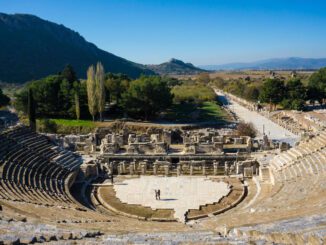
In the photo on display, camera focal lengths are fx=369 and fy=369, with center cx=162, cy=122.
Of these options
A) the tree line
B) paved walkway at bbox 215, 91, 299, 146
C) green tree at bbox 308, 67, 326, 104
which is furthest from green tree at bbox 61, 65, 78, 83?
green tree at bbox 308, 67, 326, 104

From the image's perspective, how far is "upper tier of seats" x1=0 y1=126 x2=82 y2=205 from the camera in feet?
71.9

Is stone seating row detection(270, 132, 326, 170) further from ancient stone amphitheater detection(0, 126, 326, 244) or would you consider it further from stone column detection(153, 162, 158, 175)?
stone column detection(153, 162, 158, 175)

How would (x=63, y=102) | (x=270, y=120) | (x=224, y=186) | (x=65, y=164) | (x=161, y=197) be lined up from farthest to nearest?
1. (x=270, y=120)
2. (x=63, y=102)
3. (x=65, y=164)
4. (x=224, y=186)
5. (x=161, y=197)

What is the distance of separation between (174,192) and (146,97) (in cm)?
3216

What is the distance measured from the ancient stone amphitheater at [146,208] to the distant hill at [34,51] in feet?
333

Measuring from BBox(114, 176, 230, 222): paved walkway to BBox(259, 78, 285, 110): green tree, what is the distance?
49.3 m

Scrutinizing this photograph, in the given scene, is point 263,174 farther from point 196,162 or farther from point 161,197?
point 161,197

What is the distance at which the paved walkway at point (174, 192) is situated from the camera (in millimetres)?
25172

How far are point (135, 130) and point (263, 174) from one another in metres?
28.8

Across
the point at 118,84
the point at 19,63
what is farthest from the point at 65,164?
the point at 19,63

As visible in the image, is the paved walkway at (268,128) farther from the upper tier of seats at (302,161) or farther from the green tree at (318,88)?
the green tree at (318,88)

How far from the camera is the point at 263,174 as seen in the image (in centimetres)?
2967

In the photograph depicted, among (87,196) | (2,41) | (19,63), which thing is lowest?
(87,196)

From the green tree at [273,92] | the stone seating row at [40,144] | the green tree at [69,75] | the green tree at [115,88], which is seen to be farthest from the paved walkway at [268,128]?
the green tree at [69,75]
